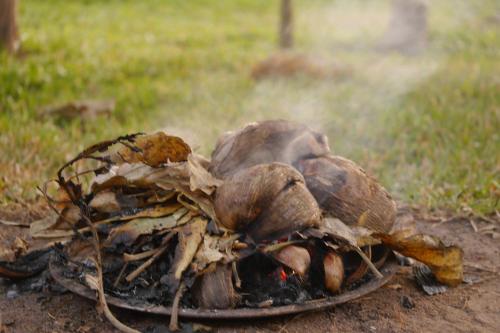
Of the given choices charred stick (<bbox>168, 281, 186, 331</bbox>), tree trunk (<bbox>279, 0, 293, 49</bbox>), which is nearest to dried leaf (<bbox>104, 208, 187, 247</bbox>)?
charred stick (<bbox>168, 281, 186, 331</bbox>)

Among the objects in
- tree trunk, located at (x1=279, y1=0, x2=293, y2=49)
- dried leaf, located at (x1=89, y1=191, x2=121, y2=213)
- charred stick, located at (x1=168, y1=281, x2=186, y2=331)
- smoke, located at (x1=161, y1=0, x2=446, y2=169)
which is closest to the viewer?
charred stick, located at (x1=168, y1=281, x2=186, y2=331)

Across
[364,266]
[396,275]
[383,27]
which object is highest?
[364,266]

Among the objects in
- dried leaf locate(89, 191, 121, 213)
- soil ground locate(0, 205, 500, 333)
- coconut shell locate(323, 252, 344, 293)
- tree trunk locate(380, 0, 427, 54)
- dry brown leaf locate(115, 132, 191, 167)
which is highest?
dry brown leaf locate(115, 132, 191, 167)

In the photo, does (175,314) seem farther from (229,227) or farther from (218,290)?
(229,227)

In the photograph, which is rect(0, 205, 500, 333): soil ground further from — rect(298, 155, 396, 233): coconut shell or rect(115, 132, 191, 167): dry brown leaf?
rect(115, 132, 191, 167): dry brown leaf

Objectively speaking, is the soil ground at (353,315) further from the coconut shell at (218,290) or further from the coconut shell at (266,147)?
the coconut shell at (266,147)

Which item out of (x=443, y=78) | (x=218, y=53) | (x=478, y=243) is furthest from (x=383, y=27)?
(x=478, y=243)

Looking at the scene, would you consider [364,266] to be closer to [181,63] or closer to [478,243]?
[478,243]
